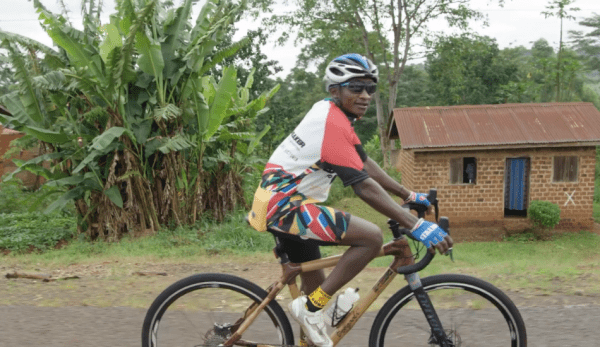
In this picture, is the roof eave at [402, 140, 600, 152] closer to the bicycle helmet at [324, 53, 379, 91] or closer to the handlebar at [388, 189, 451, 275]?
the handlebar at [388, 189, 451, 275]

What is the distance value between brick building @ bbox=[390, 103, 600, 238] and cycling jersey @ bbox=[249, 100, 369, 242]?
14.5 m

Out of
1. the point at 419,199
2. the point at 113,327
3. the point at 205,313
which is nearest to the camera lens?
the point at 419,199

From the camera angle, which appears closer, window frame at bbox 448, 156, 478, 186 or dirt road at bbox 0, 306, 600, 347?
dirt road at bbox 0, 306, 600, 347

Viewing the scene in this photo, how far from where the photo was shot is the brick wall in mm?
17359

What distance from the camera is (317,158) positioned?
265 centimetres

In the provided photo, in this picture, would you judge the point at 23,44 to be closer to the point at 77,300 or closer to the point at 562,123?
the point at 77,300

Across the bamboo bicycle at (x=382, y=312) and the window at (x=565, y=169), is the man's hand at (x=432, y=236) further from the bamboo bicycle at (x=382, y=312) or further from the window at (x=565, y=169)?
the window at (x=565, y=169)

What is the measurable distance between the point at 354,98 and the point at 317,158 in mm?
351

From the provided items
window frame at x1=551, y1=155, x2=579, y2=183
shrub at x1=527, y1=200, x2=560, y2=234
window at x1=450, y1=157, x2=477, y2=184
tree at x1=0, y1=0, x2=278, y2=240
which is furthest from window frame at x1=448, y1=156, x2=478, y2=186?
tree at x1=0, y1=0, x2=278, y2=240

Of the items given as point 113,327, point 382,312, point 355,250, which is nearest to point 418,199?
point 355,250

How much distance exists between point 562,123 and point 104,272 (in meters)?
15.0

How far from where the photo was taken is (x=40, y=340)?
12.5ft

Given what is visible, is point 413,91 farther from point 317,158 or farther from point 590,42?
point 317,158

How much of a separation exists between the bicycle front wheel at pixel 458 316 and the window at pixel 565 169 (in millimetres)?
16262
